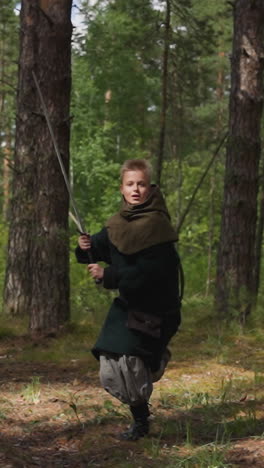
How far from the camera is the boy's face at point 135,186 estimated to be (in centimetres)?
481

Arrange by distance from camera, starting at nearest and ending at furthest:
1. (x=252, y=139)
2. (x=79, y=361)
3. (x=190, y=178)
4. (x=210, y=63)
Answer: (x=79, y=361), (x=252, y=139), (x=190, y=178), (x=210, y=63)

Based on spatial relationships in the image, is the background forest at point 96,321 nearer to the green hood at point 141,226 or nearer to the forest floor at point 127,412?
the forest floor at point 127,412

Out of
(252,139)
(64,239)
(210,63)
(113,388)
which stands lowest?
(113,388)

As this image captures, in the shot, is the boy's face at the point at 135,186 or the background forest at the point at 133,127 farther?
the background forest at the point at 133,127

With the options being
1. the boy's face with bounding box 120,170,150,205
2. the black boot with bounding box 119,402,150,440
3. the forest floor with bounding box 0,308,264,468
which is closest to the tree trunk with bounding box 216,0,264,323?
the forest floor with bounding box 0,308,264,468

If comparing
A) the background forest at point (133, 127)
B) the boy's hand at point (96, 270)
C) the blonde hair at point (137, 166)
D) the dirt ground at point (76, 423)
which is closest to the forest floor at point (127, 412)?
the dirt ground at point (76, 423)

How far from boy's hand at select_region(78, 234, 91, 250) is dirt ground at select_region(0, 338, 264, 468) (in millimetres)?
1484

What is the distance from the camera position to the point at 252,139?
10.1 m

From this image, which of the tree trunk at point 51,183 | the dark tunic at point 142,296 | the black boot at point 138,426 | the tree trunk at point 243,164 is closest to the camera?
the dark tunic at point 142,296

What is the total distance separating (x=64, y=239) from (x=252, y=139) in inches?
123

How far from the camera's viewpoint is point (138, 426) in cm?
526

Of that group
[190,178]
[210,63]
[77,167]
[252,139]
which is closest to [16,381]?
[252,139]

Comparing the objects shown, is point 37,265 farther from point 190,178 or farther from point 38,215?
point 190,178

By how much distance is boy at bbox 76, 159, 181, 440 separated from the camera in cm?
477
